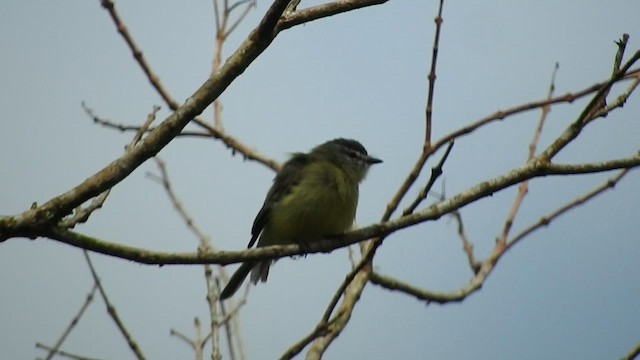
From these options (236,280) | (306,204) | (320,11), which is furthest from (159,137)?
(236,280)

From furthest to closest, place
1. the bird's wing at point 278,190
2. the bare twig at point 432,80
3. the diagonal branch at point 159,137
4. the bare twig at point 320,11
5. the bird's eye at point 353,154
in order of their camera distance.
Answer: the bird's eye at point 353,154 → the bird's wing at point 278,190 → the bare twig at point 432,80 → the bare twig at point 320,11 → the diagonal branch at point 159,137

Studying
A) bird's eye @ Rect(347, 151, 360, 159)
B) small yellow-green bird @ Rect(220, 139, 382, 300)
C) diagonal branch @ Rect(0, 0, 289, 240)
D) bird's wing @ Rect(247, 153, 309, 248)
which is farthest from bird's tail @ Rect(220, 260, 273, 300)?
diagonal branch @ Rect(0, 0, 289, 240)

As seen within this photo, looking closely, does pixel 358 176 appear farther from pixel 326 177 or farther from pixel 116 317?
pixel 116 317

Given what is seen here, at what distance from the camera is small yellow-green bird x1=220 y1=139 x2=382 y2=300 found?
6418 millimetres

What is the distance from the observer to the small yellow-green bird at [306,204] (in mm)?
6418

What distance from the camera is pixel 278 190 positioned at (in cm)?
694

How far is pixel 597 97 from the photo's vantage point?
438 centimetres

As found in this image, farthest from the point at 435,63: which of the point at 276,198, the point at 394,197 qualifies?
the point at 276,198

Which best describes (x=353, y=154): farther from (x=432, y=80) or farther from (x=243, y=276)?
(x=432, y=80)

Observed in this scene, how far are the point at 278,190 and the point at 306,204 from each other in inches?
20.2

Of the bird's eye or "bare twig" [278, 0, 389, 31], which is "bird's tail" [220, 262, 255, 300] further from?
"bare twig" [278, 0, 389, 31]

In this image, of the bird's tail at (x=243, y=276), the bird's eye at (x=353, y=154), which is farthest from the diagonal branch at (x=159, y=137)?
the bird's eye at (x=353, y=154)

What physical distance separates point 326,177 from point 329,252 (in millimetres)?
1227

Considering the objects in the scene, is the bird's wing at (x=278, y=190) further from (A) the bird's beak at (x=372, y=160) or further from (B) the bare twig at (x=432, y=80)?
(B) the bare twig at (x=432, y=80)
